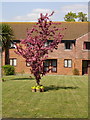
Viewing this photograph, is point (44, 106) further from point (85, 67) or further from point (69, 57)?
point (85, 67)

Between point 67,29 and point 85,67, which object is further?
point 67,29

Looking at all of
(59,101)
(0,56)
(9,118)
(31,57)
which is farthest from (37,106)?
(0,56)

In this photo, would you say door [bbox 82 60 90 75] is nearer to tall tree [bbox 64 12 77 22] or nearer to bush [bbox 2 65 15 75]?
bush [bbox 2 65 15 75]

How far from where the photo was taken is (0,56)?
39.0 meters

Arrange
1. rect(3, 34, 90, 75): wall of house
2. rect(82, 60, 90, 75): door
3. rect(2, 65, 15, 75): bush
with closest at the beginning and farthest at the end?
rect(2, 65, 15, 75): bush
rect(3, 34, 90, 75): wall of house
rect(82, 60, 90, 75): door

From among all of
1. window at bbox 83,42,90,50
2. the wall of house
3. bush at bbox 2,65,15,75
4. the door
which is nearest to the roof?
the wall of house

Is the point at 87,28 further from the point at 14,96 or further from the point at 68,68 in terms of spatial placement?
the point at 14,96

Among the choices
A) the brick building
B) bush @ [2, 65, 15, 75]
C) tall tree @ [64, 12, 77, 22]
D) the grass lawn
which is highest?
tall tree @ [64, 12, 77, 22]

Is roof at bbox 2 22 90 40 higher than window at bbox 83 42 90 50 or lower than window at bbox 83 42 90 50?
higher

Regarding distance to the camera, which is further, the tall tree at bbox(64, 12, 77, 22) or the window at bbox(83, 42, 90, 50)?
the tall tree at bbox(64, 12, 77, 22)

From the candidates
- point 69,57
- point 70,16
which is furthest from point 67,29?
point 70,16

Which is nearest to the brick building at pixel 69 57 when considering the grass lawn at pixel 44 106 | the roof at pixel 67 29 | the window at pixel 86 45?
the window at pixel 86 45

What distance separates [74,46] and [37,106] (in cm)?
2809

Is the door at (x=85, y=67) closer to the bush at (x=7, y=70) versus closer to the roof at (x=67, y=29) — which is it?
the roof at (x=67, y=29)
